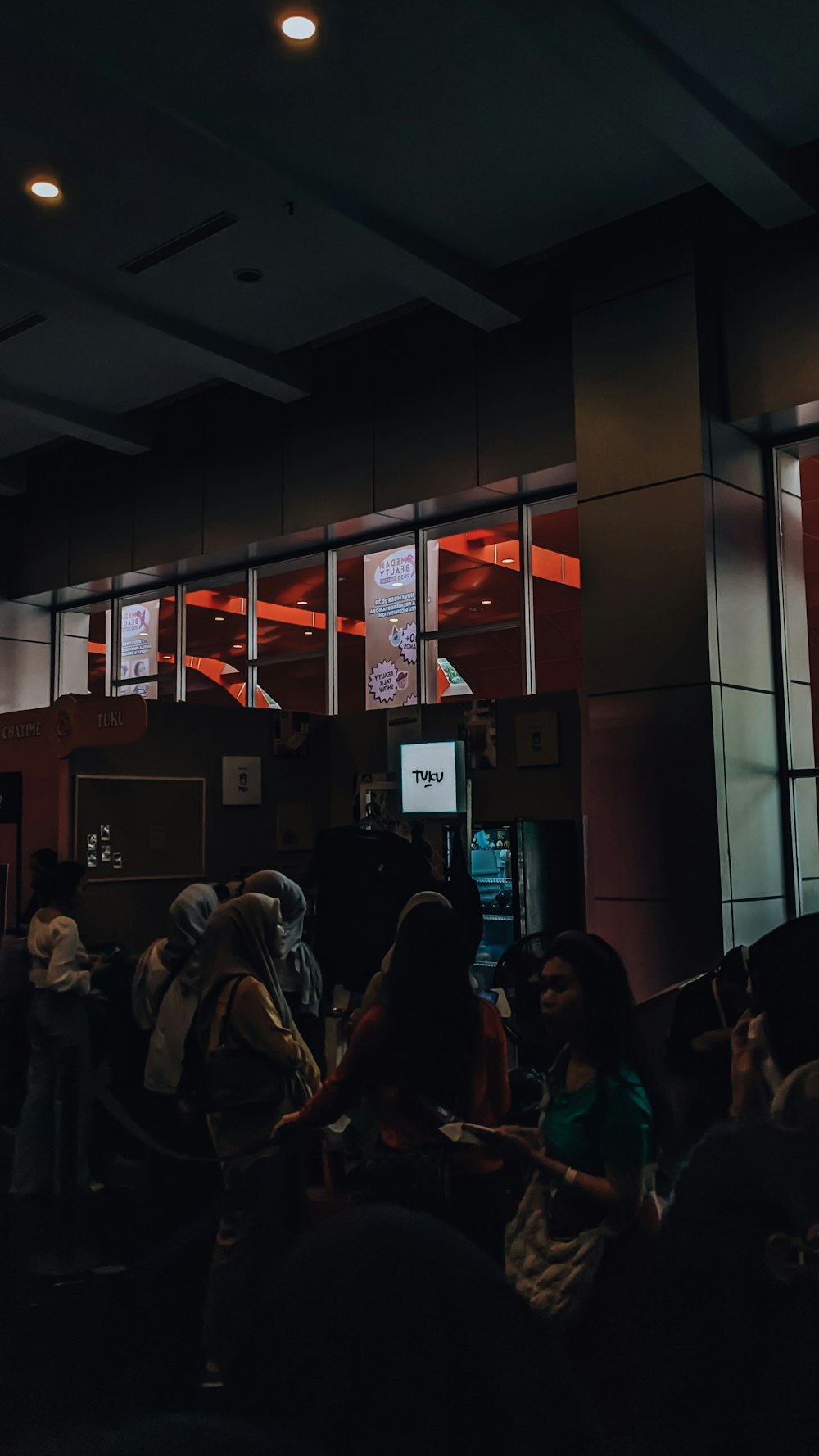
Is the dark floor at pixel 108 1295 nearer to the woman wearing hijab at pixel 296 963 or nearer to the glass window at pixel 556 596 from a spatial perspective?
the woman wearing hijab at pixel 296 963

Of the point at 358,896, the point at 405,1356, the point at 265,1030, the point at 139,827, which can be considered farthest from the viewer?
the point at 139,827

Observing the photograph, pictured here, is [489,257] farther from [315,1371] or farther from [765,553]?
[315,1371]

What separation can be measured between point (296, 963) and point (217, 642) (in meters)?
5.27

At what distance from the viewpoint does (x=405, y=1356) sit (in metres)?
0.56

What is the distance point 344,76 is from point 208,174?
3.63ft

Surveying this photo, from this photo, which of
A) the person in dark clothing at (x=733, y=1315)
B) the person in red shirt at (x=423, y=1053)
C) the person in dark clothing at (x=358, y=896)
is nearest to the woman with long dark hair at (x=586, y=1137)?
the person in red shirt at (x=423, y=1053)

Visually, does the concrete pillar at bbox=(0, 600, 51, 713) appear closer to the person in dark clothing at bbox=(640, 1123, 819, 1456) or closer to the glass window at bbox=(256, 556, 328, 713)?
the glass window at bbox=(256, 556, 328, 713)

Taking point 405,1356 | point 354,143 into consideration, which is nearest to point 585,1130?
point 405,1356

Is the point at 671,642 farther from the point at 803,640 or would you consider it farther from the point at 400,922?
the point at 400,922

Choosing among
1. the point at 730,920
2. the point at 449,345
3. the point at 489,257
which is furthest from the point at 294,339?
the point at 730,920

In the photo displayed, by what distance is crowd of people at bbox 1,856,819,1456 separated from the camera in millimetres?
554

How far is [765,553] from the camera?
686 centimetres

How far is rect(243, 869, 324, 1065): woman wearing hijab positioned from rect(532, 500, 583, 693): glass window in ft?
9.53

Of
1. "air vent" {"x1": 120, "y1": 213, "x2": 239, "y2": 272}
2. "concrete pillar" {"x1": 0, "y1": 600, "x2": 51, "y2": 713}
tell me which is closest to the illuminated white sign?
"air vent" {"x1": 120, "y1": 213, "x2": 239, "y2": 272}
